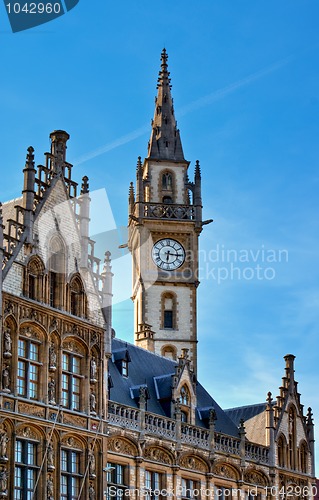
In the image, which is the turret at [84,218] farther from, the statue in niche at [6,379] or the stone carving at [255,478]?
the stone carving at [255,478]

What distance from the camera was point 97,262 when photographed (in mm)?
59375

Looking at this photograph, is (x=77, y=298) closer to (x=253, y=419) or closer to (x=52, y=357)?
(x=52, y=357)

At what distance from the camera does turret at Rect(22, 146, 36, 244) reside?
5509 centimetres

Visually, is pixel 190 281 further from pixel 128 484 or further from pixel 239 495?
pixel 128 484

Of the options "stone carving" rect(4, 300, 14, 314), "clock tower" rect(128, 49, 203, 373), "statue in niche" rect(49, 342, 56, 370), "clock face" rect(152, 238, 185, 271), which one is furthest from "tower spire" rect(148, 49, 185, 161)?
"stone carving" rect(4, 300, 14, 314)

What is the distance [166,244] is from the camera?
9206 centimetres

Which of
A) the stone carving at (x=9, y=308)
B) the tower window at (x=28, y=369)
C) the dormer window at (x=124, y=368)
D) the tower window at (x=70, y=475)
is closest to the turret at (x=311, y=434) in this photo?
the dormer window at (x=124, y=368)

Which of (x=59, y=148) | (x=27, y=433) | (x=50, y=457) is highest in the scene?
(x=59, y=148)

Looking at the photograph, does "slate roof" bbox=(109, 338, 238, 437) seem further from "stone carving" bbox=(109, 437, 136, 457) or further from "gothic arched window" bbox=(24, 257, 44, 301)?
"gothic arched window" bbox=(24, 257, 44, 301)

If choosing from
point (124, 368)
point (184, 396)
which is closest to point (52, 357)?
point (124, 368)

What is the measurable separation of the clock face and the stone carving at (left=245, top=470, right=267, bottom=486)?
86.2 ft

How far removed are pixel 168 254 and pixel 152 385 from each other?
27.8 meters

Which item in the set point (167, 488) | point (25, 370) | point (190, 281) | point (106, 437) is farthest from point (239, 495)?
point (190, 281)

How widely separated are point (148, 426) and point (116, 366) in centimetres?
438
